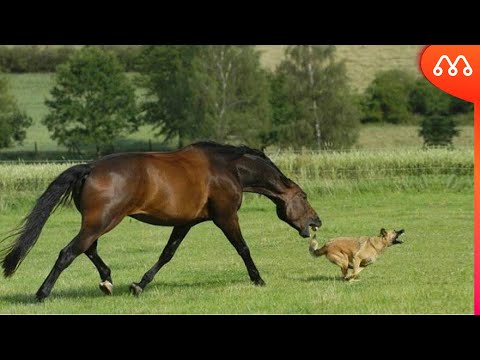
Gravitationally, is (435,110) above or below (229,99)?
below

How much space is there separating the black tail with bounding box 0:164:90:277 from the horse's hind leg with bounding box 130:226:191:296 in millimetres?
1305

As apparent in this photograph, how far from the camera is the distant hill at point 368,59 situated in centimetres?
5941

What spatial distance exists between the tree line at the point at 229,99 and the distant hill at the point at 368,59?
3.20m

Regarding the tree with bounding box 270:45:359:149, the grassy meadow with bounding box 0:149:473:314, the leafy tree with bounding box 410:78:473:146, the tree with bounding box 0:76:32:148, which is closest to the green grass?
the leafy tree with bounding box 410:78:473:146

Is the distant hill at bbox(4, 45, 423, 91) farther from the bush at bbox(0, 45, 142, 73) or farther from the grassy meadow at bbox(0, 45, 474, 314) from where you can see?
the grassy meadow at bbox(0, 45, 474, 314)

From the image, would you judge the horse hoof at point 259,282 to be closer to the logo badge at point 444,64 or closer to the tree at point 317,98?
the logo badge at point 444,64

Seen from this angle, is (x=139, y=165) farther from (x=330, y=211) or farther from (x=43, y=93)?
(x=43, y=93)

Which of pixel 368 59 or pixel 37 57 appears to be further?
pixel 368 59

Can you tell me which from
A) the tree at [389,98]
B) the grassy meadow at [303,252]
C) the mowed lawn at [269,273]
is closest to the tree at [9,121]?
the tree at [389,98]


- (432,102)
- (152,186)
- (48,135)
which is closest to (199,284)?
(152,186)

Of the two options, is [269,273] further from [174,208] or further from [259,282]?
[174,208]

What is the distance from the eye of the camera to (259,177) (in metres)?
10.9

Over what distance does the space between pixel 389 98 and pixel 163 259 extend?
42781 millimetres

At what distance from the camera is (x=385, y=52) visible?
6225 centimetres
